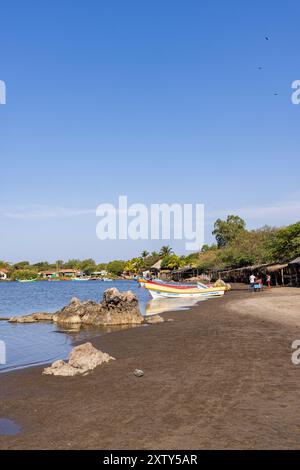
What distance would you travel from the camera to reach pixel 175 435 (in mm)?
6316

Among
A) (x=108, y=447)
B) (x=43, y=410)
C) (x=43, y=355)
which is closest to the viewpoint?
(x=108, y=447)

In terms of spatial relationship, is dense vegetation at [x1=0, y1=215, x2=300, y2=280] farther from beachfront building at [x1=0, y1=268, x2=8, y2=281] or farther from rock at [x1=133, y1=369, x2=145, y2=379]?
beachfront building at [x1=0, y1=268, x2=8, y2=281]

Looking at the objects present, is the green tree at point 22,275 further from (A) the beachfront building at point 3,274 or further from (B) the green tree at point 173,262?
(B) the green tree at point 173,262

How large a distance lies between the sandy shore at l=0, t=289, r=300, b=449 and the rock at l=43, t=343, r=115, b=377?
0.30m

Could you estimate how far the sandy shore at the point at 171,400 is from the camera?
6.25 meters

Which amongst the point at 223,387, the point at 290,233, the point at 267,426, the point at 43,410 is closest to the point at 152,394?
the point at 223,387

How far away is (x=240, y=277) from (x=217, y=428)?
68.3 metres

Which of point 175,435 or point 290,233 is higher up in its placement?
point 290,233

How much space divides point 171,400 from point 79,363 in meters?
3.92

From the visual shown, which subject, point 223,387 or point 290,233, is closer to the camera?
point 223,387

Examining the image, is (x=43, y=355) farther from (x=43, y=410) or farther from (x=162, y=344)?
(x=43, y=410)

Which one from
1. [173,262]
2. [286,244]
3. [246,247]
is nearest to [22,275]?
[173,262]

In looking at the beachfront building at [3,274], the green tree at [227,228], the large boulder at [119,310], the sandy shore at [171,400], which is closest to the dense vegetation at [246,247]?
the green tree at [227,228]
